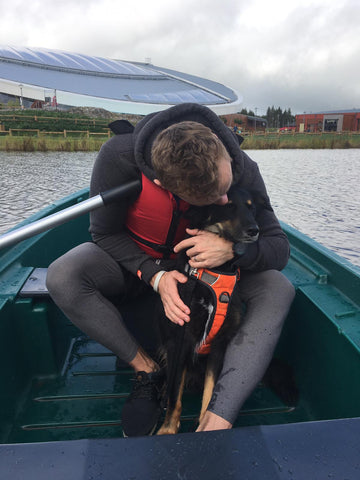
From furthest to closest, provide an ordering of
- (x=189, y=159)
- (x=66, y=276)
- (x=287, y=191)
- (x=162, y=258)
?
(x=287, y=191) < (x=162, y=258) < (x=66, y=276) < (x=189, y=159)

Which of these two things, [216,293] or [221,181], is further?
[216,293]

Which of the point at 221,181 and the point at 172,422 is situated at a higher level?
the point at 221,181

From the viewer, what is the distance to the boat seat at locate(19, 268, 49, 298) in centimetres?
162

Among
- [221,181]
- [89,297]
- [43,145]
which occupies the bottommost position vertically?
[89,297]

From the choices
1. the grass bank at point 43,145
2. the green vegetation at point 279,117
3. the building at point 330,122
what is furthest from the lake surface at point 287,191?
the green vegetation at point 279,117

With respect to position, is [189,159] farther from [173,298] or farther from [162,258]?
[162,258]

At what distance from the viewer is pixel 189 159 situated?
1.13 meters

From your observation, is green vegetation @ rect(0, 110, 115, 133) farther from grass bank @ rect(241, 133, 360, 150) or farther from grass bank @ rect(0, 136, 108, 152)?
grass bank @ rect(241, 133, 360, 150)

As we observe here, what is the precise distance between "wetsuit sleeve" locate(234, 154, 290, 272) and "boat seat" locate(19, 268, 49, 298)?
0.90 meters

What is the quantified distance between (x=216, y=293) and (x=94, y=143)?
611 inches

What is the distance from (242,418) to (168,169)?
1.17 meters

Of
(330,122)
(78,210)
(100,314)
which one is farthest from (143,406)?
(330,122)

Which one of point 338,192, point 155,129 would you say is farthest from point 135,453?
point 338,192

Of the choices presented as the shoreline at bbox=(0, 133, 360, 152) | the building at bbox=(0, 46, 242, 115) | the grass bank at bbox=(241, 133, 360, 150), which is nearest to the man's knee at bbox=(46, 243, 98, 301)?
the shoreline at bbox=(0, 133, 360, 152)
